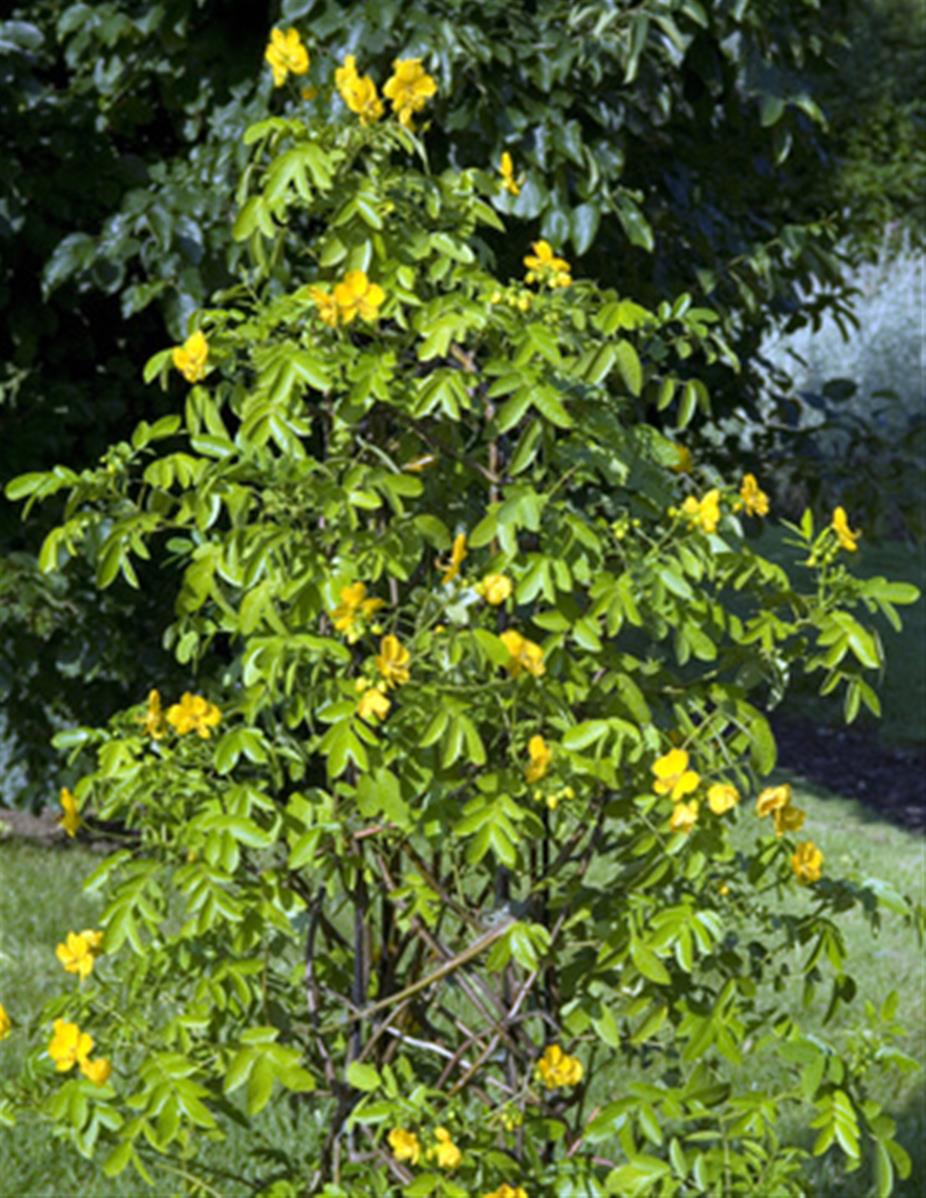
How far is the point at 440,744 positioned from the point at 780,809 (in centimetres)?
40

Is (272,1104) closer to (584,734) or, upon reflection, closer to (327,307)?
(584,734)

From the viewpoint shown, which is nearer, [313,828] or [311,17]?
[313,828]

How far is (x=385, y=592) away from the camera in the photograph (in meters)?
2.47

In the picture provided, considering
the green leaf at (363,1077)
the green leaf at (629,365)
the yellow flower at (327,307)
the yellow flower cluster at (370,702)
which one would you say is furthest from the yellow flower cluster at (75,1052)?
the green leaf at (629,365)

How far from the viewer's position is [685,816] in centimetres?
204

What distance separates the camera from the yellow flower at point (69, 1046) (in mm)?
2076

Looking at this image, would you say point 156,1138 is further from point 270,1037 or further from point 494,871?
point 494,871

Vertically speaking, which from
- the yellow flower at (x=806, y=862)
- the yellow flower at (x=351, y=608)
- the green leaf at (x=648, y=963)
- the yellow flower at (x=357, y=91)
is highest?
the yellow flower at (x=357, y=91)

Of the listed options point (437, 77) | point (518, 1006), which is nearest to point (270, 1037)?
point (518, 1006)

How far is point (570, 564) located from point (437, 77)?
201 centimetres

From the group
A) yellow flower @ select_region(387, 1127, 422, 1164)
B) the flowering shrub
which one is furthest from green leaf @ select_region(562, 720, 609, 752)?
yellow flower @ select_region(387, 1127, 422, 1164)

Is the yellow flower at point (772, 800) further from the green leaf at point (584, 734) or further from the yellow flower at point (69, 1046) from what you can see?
the yellow flower at point (69, 1046)

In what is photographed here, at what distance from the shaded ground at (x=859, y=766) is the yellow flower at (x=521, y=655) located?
544 centimetres

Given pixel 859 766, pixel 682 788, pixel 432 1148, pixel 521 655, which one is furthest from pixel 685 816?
pixel 859 766
